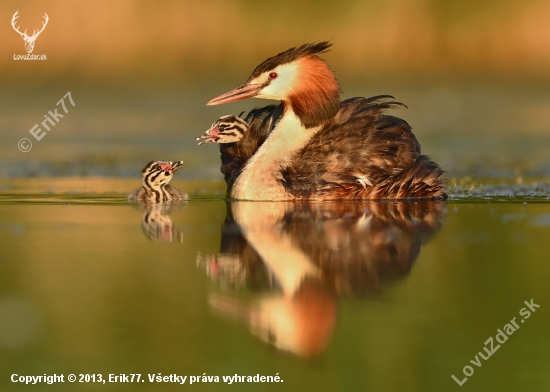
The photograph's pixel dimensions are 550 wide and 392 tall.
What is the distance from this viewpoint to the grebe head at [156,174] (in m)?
10.2

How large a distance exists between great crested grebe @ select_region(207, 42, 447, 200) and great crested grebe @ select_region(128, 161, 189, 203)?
25.0 inches

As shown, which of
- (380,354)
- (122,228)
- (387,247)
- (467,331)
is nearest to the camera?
(380,354)

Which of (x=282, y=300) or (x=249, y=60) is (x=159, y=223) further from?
(x=249, y=60)

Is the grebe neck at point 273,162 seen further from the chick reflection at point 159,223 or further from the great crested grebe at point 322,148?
the chick reflection at point 159,223

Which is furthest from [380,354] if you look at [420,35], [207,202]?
[420,35]

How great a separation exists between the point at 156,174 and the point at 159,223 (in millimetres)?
2285

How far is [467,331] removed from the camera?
179 inches

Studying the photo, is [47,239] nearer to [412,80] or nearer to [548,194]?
[548,194]

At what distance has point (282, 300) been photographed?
504 centimetres

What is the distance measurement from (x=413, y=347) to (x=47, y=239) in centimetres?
355

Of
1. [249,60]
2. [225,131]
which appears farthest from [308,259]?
[249,60]

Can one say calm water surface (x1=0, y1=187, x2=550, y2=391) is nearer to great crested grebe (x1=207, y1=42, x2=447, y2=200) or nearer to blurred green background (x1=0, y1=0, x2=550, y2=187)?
great crested grebe (x1=207, y1=42, x2=447, y2=200)

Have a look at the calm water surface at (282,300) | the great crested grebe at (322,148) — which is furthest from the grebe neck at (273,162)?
the calm water surface at (282,300)

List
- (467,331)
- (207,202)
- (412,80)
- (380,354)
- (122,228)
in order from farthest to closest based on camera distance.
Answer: (412,80) < (207,202) < (122,228) < (467,331) < (380,354)
